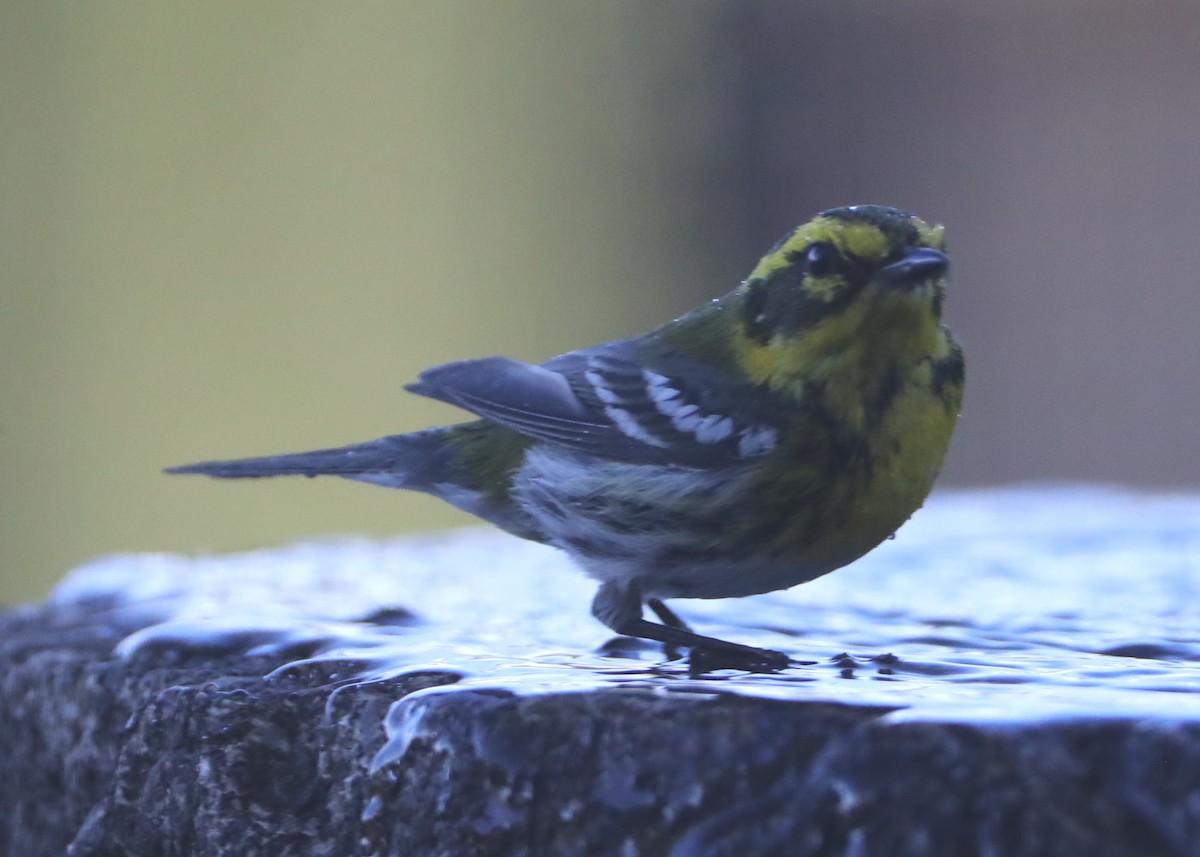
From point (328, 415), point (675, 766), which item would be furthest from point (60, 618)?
point (328, 415)

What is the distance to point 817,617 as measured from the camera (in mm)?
3684

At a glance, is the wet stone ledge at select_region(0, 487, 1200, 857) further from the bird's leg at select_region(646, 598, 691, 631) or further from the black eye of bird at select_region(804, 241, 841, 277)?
the black eye of bird at select_region(804, 241, 841, 277)

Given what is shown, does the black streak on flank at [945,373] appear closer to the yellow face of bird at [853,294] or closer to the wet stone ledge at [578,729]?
the yellow face of bird at [853,294]

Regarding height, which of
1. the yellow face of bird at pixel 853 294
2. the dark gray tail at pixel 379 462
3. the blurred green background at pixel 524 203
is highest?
the blurred green background at pixel 524 203

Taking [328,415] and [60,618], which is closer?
[60,618]

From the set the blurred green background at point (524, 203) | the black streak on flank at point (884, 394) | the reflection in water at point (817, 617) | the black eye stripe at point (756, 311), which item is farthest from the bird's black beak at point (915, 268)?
the blurred green background at point (524, 203)

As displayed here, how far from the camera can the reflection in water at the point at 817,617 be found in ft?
7.89

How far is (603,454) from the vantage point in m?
3.45

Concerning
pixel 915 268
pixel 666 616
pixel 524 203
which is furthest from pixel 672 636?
pixel 524 203

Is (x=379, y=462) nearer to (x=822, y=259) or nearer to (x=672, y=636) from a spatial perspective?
(x=672, y=636)

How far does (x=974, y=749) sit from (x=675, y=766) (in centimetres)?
37

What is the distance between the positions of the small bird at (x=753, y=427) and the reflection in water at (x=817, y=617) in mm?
173

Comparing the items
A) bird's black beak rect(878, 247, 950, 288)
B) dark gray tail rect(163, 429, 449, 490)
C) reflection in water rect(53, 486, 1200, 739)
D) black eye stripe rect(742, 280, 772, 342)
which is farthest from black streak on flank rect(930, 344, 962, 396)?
dark gray tail rect(163, 429, 449, 490)

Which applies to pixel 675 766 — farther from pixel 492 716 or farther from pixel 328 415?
pixel 328 415
